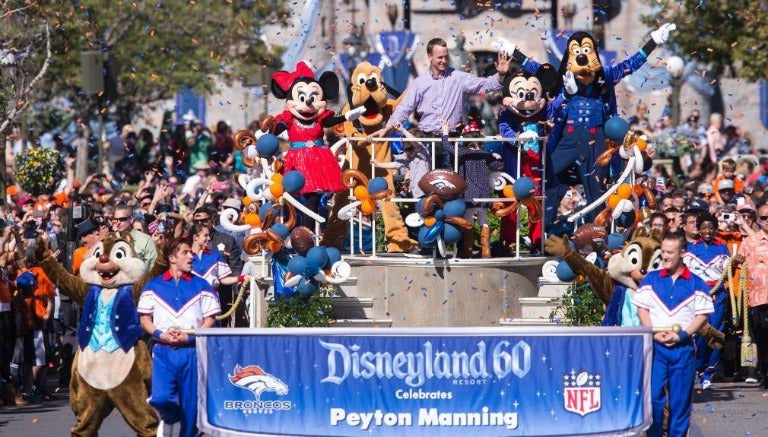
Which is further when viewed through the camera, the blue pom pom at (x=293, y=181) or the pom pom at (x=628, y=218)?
the pom pom at (x=628, y=218)

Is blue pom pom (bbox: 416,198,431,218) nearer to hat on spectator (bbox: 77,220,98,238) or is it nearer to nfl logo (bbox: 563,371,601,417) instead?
nfl logo (bbox: 563,371,601,417)

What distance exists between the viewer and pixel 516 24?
4597 centimetres

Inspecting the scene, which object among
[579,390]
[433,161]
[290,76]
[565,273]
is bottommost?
[579,390]

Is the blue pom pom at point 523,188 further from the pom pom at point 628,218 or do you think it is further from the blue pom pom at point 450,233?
the pom pom at point 628,218

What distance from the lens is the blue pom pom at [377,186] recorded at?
14320mm

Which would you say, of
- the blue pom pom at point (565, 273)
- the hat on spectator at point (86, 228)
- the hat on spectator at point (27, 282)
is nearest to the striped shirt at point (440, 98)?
the blue pom pom at point (565, 273)

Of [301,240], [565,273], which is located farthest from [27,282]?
[565,273]

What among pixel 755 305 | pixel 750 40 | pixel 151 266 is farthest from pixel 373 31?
pixel 151 266

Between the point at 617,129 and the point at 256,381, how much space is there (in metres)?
5.02

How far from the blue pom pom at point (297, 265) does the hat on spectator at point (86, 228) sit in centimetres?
284

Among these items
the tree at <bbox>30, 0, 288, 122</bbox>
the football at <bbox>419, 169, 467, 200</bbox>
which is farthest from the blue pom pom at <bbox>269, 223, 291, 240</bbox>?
the tree at <bbox>30, 0, 288, 122</bbox>

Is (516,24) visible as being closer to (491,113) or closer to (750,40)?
(491,113)

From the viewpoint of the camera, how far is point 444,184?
550 inches

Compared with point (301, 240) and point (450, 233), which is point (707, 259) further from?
point (301, 240)
